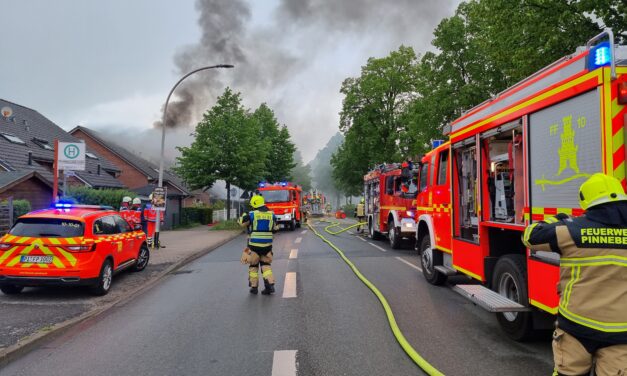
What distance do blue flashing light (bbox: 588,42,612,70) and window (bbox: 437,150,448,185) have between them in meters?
3.82

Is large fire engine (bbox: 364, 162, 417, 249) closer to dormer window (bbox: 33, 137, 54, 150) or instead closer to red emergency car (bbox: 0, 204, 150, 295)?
red emergency car (bbox: 0, 204, 150, 295)

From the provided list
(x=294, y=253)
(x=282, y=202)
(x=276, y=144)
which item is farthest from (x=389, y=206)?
(x=276, y=144)

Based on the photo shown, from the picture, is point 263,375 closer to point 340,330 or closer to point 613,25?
point 340,330

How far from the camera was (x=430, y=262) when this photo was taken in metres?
8.00

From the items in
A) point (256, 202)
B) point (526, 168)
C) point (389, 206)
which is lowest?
point (389, 206)

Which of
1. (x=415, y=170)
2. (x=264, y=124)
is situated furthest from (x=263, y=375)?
(x=264, y=124)

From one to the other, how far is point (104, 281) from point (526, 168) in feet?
22.6

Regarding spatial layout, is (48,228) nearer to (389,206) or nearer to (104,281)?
(104,281)

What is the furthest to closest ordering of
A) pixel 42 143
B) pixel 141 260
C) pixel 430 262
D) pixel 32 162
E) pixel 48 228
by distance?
1. pixel 42 143
2. pixel 32 162
3. pixel 141 260
4. pixel 430 262
5. pixel 48 228

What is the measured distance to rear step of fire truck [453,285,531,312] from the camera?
14.5ft

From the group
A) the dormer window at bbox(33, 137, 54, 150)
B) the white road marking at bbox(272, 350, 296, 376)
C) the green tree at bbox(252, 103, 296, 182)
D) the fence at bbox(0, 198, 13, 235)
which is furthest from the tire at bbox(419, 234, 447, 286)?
the green tree at bbox(252, 103, 296, 182)

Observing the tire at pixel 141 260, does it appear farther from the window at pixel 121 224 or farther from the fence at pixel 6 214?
the fence at pixel 6 214

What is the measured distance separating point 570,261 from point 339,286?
5785mm

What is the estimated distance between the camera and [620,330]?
235 cm
